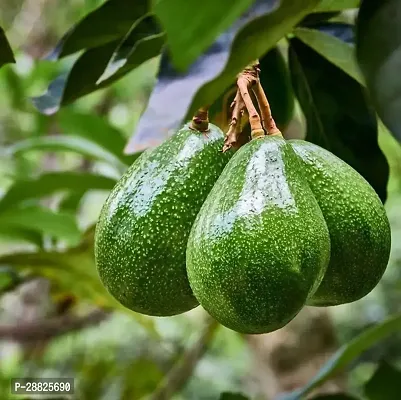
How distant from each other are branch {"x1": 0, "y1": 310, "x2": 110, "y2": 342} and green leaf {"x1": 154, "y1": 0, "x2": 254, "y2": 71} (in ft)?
4.57

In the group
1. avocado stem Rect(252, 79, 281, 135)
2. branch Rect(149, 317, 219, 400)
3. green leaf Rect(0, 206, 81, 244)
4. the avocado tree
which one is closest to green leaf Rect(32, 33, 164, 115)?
the avocado tree

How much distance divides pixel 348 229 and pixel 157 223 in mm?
181

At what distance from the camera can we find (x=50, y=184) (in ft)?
4.19

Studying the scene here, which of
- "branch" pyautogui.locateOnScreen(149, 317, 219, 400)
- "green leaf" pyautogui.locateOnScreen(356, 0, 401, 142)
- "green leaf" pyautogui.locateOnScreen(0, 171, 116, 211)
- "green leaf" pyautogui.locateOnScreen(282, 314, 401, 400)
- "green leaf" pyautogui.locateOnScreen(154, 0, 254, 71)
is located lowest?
"branch" pyautogui.locateOnScreen(149, 317, 219, 400)

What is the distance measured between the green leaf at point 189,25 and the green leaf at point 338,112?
1.66ft

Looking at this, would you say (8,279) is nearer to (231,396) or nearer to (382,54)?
(231,396)

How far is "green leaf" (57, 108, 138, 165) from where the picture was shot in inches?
55.5

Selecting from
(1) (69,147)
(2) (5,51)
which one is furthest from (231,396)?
(2) (5,51)

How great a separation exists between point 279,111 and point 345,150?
14 cm

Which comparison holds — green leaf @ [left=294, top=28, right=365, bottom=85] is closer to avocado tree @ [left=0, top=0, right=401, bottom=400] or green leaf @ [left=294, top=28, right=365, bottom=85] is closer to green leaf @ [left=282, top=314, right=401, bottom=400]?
avocado tree @ [left=0, top=0, right=401, bottom=400]

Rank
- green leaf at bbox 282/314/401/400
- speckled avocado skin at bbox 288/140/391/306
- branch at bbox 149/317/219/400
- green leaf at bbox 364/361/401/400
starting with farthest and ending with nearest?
1. branch at bbox 149/317/219/400
2. green leaf at bbox 364/361/401/400
3. green leaf at bbox 282/314/401/400
4. speckled avocado skin at bbox 288/140/391/306

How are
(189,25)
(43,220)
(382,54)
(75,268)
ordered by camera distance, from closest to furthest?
1. (189,25)
2. (382,54)
3. (43,220)
4. (75,268)

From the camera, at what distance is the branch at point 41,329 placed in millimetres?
1647

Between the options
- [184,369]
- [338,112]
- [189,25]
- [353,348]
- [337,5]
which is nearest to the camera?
[189,25]
